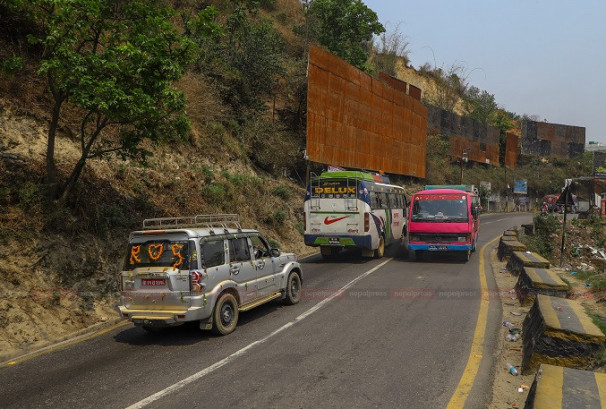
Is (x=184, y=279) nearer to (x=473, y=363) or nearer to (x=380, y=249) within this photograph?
(x=473, y=363)

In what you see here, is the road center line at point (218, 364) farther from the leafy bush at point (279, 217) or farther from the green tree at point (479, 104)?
the green tree at point (479, 104)

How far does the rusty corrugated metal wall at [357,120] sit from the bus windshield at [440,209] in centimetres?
1110

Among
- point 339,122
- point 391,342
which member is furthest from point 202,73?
point 391,342

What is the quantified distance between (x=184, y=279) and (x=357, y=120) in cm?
2678

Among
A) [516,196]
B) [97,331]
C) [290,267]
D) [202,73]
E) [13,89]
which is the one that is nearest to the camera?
[97,331]

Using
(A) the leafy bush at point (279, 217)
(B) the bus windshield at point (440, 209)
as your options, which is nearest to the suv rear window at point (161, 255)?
(B) the bus windshield at point (440, 209)

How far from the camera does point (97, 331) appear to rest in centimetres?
852

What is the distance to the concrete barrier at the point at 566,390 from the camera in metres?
4.09

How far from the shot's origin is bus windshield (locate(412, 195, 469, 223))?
53.5 ft

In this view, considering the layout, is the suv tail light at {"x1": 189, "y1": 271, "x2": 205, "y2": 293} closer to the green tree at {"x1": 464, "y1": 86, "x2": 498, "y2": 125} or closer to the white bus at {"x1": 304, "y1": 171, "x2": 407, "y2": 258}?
the white bus at {"x1": 304, "y1": 171, "x2": 407, "y2": 258}

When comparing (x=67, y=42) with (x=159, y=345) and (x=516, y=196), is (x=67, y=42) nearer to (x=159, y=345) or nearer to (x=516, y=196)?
(x=159, y=345)

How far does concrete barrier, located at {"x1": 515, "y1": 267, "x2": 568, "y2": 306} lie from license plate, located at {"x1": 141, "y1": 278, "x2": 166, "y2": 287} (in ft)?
24.3

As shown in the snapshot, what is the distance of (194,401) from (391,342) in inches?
135

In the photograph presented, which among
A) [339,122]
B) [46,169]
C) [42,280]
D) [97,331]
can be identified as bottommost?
[97,331]
